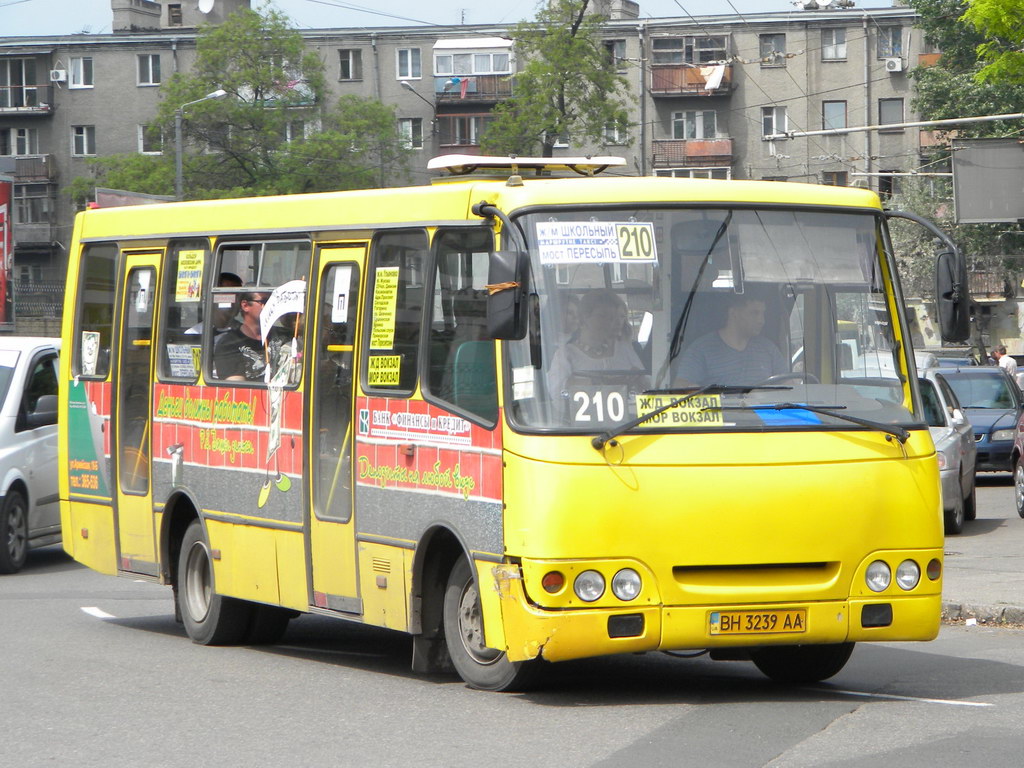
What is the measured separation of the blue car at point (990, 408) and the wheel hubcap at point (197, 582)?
16811 millimetres

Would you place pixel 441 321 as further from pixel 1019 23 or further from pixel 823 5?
pixel 823 5

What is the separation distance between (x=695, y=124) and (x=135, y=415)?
6396 centimetres

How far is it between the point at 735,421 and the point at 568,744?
5.92ft

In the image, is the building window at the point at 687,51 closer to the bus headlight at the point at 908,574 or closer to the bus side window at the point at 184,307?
the bus side window at the point at 184,307

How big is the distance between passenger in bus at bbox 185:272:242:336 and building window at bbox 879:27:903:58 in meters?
65.5

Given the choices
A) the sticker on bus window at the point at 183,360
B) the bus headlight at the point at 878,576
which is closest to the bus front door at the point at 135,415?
the sticker on bus window at the point at 183,360

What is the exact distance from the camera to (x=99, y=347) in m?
12.9

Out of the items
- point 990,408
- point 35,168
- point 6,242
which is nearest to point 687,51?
point 35,168

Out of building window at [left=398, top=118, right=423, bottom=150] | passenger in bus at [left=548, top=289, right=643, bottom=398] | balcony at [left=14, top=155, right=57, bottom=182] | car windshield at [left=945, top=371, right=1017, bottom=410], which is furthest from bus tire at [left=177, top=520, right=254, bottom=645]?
balcony at [left=14, top=155, right=57, bottom=182]

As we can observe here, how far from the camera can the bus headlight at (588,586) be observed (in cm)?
807

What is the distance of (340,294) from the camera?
10.1 meters

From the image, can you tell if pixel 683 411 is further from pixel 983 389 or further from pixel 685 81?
pixel 685 81

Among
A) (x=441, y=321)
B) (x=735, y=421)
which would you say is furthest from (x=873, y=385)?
(x=441, y=321)

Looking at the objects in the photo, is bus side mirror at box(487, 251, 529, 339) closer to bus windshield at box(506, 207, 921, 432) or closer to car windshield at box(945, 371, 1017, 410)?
bus windshield at box(506, 207, 921, 432)
